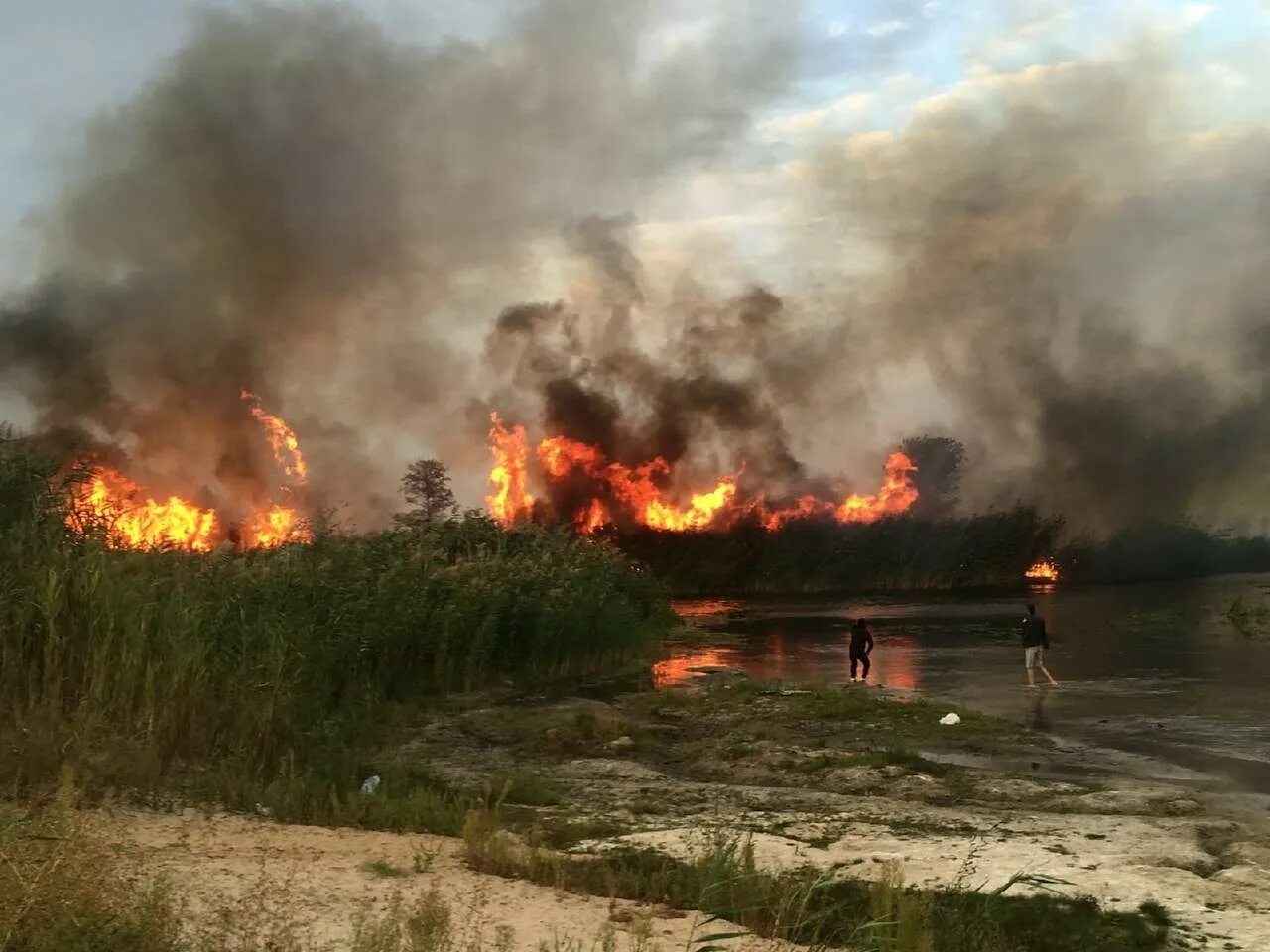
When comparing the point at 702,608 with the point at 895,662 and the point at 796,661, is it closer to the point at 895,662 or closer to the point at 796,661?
the point at 796,661

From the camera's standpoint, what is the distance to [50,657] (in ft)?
36.2

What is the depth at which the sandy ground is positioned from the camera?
22.1 ft

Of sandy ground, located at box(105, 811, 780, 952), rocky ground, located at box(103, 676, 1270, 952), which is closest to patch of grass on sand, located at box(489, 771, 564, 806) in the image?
rocky ground, located at box(103, 676, 1270, 952)

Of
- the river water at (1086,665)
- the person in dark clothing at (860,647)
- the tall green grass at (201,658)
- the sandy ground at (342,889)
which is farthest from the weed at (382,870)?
the person in dark clothing at (860,647)

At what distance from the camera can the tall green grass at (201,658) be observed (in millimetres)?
10305

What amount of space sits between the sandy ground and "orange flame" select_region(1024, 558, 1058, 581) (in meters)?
106

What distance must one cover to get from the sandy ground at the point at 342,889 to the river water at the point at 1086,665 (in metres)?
10.7

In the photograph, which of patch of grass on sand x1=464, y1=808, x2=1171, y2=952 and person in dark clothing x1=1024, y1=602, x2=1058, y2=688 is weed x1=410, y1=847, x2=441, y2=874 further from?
person in dark clothing x1=1024, y1=602, x2=1058, y2=688

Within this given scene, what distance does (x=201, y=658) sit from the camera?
1178 centimetres

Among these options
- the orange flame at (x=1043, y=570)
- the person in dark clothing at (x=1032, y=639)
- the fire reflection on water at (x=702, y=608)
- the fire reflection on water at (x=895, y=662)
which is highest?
the orange flame at (x=1043, y=570)

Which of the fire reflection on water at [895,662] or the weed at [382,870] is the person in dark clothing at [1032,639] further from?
the weed at [382,870]

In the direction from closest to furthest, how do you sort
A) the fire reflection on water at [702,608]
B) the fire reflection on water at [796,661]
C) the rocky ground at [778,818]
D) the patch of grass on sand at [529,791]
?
the rocky ground at [778,818] → the patch of grass on sand at [529,791] → the fire reflection on water at [796,661] → the fire reflection on water at [702,608]

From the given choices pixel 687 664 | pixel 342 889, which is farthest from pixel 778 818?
pixel 687 664

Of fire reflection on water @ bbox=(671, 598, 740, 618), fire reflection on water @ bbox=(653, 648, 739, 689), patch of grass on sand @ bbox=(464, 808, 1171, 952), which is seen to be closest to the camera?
patch of grass on sand @ bbox=(464, 808, 1171, 952)
